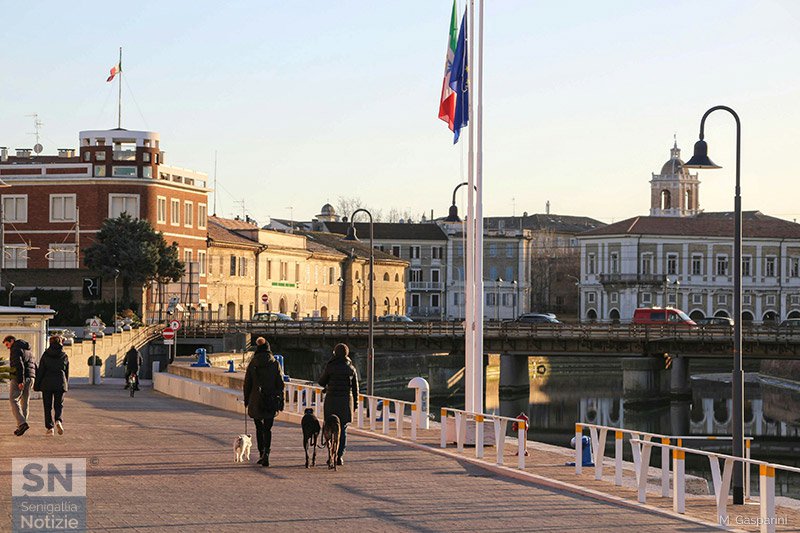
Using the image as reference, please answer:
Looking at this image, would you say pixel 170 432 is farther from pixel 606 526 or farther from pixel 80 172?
pixel 80 172

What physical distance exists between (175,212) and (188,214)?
2.18 meters

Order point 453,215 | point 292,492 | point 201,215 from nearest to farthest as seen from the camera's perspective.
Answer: point 292,492, point 453,215, point 201,215

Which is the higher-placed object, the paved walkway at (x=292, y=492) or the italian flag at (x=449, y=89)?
the italian flag at (x=449, y=89)

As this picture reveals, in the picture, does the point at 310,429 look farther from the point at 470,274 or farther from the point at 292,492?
the point at 470,274

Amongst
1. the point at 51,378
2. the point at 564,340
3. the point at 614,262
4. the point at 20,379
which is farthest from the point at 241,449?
the point at 614,262

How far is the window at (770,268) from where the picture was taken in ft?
408

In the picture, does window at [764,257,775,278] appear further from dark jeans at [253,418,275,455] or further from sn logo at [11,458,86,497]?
Answer: sn logo at [11,458,86,497]

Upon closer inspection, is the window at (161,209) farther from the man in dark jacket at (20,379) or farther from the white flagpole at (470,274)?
the man in dark jacket at (20,379)

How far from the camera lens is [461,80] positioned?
27141 millimetres

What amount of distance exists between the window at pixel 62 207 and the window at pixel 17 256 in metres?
2.48

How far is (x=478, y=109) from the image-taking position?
26594 millimetres

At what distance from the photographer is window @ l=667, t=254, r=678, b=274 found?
4911 inches

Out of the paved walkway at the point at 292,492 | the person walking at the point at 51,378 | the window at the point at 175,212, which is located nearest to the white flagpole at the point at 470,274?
the paved walkway at the point at 292,492

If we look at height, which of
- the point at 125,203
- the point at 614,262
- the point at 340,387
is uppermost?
the point at 125,203
